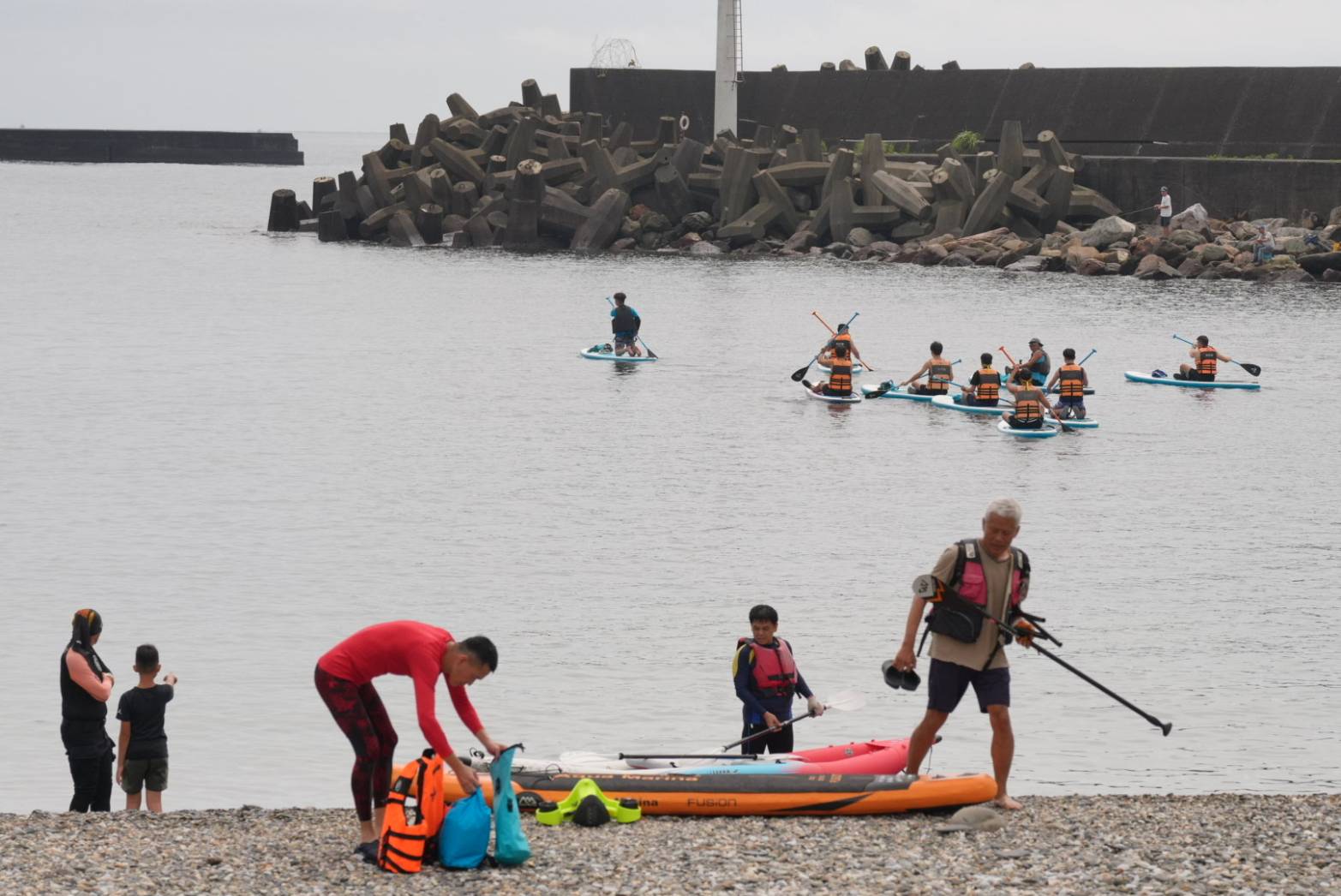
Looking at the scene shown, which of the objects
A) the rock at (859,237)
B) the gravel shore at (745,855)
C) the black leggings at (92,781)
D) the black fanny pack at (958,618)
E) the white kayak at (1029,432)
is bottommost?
the white kayak at (1029,432)

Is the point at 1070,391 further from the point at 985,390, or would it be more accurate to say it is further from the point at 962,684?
the point at 962,684

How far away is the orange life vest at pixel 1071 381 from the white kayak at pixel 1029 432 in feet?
2.72

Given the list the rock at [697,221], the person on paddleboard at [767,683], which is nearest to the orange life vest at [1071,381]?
the person on paddleboard at [767,683]

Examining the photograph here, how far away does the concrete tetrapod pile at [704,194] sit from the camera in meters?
62.3

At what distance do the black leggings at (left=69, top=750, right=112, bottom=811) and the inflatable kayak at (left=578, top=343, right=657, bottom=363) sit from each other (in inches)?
1154

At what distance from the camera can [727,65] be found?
240 feet

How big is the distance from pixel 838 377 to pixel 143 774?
24096 millimetres

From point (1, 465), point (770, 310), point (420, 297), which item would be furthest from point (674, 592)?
point (420, 297)

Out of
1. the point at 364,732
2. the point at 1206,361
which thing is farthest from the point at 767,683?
the point at 1206,361

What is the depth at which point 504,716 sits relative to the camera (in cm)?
1479

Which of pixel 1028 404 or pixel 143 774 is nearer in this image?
pixel 143 774

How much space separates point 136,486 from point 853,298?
31.0 meters

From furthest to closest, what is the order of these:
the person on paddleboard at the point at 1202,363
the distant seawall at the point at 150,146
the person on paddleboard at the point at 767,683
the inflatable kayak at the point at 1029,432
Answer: the distant seawall at the point at 150,146
the person on paddleboard at the point at 1202,363
the inflatable kayak at the point at 1029,432
the person on paddleboard at the point at 767,683

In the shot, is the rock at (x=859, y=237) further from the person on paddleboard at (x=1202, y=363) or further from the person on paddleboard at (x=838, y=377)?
the person on paddleboard at (x=838, y=377)
